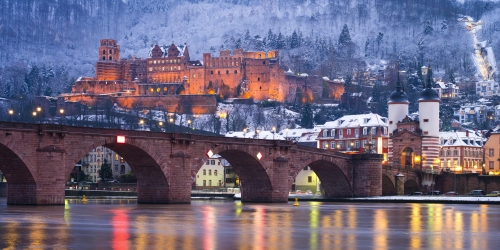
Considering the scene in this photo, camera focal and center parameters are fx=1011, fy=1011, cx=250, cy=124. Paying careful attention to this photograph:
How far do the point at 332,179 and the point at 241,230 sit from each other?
6532cm

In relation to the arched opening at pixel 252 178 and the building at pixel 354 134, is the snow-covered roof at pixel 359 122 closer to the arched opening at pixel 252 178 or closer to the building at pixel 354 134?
the building at pixel 354 134

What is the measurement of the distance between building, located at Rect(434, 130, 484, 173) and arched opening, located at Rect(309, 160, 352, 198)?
50.9 m

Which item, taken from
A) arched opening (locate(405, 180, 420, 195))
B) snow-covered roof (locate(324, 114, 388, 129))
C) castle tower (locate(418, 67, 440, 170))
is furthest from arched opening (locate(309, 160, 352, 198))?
snow-covered roof (locate(324, 114, 388, 129))

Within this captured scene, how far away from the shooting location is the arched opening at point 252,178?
102000mm

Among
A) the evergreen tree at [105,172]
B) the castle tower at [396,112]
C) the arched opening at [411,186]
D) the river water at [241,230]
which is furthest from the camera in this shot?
the evergreen tree at [105,172]

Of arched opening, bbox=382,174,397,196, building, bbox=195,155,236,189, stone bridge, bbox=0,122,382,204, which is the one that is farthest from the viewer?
building, bbox=195,155,236,189

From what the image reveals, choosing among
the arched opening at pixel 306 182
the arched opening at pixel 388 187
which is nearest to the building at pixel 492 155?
the arched opening at pixel 306 182

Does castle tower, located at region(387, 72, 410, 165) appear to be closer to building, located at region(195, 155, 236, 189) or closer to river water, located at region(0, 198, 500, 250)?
building, located at region(195, 155, 236, 189)

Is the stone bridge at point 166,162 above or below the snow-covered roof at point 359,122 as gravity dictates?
below

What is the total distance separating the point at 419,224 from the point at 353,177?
5481 cm

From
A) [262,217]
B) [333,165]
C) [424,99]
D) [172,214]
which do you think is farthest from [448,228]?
[424,99]

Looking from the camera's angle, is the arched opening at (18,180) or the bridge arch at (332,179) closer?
the arched opening at (18,180)

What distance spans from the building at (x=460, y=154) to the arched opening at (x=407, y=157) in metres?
22.7

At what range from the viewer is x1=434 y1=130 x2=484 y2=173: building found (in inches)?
6540
